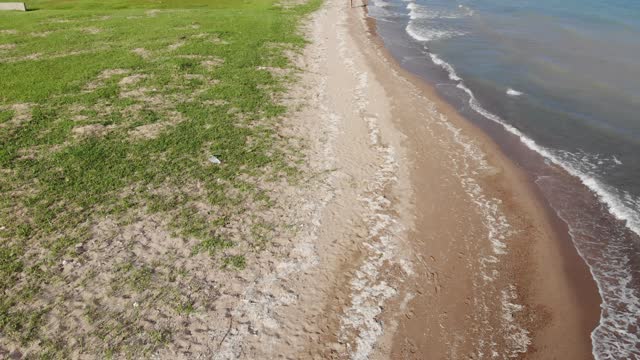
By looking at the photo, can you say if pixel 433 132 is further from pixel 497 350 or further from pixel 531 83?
pixel 497 350

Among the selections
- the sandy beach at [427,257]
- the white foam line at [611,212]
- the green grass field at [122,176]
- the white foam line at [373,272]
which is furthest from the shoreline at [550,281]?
the green grass field at [122,176]

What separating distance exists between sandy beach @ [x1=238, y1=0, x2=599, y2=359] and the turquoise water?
0.62m

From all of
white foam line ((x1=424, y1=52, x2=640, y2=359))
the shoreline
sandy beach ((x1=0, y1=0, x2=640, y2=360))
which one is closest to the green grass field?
sandy beach ((x1=0, y1=0, x2=640, y2=360))

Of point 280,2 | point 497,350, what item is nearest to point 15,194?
point 497,350

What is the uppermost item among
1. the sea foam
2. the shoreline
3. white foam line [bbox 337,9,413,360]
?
the sea foam

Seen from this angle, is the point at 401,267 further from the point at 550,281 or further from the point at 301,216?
the point at 550,281

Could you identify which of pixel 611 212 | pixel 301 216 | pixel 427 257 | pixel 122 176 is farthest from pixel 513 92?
pixel 122 176

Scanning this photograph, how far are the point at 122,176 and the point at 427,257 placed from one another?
7.98 metres

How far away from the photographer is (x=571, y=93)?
20688 millimetres

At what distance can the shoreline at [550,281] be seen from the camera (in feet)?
28.9

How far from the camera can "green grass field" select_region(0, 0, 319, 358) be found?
8625 millimetres

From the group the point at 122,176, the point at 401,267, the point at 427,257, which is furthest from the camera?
the point at 122,176

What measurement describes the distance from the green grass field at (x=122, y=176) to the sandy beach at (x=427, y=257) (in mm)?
1657

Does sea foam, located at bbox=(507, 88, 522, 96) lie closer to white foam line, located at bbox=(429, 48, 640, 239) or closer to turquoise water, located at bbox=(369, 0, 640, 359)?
turquoise water, located at bbox=(369, 0, 640, 359)
